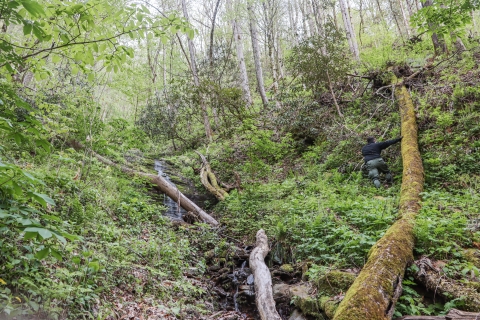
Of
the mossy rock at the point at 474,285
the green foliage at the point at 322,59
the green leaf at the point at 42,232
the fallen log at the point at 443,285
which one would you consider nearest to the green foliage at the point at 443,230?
the fallen log at the point at 443,285

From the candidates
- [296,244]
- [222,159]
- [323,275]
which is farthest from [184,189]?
[323,275]

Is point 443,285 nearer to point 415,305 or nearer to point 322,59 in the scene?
point 415,305

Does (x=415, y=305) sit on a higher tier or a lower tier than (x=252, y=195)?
lower

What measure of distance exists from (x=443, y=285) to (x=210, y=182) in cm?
861

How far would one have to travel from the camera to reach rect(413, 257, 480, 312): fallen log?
3.10 meters

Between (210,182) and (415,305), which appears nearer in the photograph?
(415,305)

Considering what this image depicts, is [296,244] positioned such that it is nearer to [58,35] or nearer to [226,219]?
[226,219]

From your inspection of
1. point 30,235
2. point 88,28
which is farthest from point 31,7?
point 30,235

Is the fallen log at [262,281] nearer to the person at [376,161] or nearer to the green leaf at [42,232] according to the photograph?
the green leaf at [42,232]

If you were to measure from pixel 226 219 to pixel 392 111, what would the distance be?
7.27 metres

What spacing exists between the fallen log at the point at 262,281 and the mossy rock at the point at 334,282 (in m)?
0.77

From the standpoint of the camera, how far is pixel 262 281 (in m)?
4.91

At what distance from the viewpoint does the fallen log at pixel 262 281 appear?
13.8 feet

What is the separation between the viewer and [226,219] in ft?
26.2
